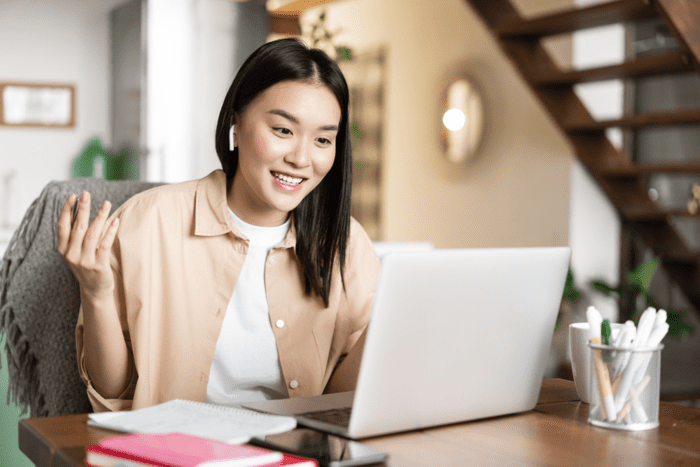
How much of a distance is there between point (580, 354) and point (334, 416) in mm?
392

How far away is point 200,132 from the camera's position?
4258mm

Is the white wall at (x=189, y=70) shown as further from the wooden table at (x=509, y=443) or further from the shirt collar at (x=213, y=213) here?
the wooden table at (x=509, y=443)

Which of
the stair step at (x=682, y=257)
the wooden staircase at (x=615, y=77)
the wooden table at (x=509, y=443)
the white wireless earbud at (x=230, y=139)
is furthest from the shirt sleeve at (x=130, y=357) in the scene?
the stair step at (x=682, y=257)

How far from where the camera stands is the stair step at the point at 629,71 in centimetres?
262

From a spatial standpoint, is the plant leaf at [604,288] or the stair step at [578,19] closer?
the stair step at [578,19]

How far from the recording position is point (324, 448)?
2.69 ft

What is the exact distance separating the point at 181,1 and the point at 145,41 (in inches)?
11.7

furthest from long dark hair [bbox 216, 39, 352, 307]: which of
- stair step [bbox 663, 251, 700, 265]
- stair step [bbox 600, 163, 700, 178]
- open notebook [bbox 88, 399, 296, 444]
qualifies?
stair step [bbox 663, 251, 700, 265]

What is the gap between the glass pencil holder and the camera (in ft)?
3.12

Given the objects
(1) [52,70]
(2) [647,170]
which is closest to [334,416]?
(2) [647,170]

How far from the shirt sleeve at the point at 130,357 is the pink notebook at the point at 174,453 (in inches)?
22.8

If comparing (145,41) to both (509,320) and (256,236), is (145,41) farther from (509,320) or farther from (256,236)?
(509,320)

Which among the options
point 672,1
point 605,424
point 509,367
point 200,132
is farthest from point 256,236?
point 200,132

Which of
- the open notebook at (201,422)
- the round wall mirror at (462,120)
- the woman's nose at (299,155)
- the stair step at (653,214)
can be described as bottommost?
the open notebook at (201,422)
